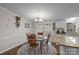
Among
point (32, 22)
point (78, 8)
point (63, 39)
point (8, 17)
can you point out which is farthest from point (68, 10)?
point (8, 17)

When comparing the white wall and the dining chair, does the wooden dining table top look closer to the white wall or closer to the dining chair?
the dining chair

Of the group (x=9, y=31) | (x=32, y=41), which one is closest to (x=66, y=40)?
(x=32, y=41)

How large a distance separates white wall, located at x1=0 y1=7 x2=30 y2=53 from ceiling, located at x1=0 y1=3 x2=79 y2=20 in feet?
0.35

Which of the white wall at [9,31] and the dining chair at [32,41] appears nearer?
the white wall at [9,31]

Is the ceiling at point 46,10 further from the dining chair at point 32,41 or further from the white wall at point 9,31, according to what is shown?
the dining chair at point 32,41

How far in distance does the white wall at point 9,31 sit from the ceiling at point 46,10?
11cm

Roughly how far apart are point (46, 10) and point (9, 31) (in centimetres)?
74

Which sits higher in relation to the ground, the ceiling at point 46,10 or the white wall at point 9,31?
the ceiling at point 46,10

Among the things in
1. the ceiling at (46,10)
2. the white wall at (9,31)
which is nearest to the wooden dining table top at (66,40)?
the ceiling at (46,10)

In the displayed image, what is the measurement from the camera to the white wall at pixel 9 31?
198 cm

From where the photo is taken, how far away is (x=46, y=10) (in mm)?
2023

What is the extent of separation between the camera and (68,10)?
202 centimetres

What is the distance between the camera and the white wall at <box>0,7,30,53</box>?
1.98 metres

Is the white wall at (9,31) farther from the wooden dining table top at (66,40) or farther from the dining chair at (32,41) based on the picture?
the wooden dining table top at (66,40)
